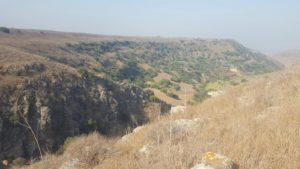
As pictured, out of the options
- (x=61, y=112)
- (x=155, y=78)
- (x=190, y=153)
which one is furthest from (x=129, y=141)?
(x=155, y=78)

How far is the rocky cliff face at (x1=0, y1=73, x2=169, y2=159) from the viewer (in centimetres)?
2420

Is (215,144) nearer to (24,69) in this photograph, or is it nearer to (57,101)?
(57,101)

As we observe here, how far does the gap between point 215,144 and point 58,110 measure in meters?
26.3

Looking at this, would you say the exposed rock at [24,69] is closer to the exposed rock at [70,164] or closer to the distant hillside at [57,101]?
the distant hillside at [57,101]

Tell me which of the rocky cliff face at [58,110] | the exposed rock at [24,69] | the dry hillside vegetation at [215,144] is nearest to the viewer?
the dry hillside vegetation at [215,144]

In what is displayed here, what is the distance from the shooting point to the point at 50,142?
25.5m

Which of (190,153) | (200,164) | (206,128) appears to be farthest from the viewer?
(206,128)

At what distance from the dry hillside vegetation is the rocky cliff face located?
13.9m

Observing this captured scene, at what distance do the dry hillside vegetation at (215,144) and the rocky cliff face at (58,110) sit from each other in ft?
45.5

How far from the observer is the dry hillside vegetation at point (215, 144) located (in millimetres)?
3957

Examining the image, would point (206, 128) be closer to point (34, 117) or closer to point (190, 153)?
point (190, 153)

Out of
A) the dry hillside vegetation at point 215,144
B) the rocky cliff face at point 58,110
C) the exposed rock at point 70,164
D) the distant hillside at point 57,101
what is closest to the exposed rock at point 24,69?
the distant hillside at point 57,101

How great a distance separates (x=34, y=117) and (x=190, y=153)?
81.7 ft

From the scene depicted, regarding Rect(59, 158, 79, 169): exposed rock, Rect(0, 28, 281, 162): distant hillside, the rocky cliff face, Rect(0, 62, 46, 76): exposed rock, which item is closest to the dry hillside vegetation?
Rect(59, 158, 79, 169): exposed rock
